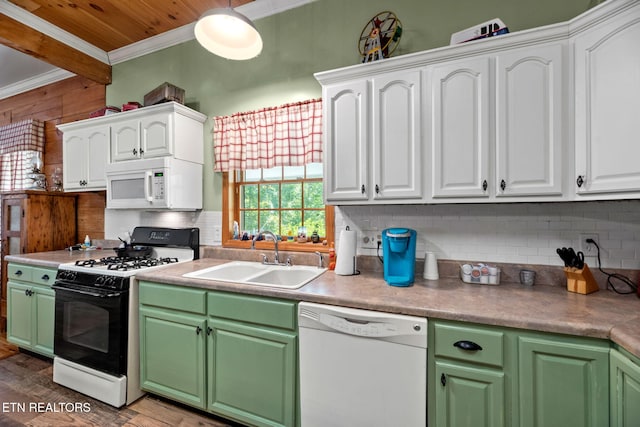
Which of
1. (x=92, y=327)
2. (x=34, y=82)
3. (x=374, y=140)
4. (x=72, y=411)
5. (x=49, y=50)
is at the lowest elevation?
(x=72, y=411)

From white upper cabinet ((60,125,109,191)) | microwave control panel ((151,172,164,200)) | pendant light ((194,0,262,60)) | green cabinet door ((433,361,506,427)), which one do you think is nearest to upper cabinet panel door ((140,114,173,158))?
microwave control panel ((151,172,164,200))

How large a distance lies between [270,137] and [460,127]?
4.62ft

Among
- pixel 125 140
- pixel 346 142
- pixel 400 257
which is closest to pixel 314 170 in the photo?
pixel 346 142

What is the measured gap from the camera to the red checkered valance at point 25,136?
3.71 metres

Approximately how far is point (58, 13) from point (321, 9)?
229 cm

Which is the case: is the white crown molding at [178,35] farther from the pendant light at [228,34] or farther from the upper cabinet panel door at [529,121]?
the upper cabinet panel door at [529,121]

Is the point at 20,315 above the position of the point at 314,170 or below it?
below

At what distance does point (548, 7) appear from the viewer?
5.78ft

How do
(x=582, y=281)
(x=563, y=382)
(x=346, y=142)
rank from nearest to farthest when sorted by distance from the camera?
(x=563, y=382), (x=582, y=281), (x=346, y=142)

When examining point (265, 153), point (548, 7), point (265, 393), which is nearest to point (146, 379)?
point (265, 393)

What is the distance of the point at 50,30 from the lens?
2791mm

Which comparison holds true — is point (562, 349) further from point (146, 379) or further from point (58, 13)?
point (58, 13)

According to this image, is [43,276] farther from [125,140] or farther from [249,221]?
[249,221]

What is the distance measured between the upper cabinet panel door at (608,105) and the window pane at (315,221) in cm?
160
